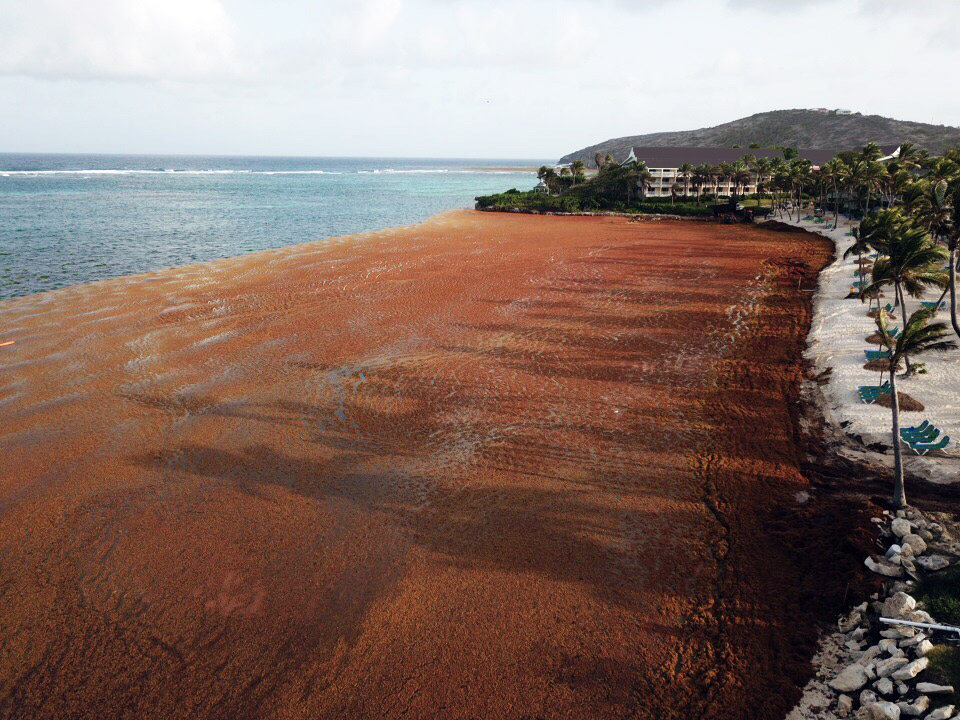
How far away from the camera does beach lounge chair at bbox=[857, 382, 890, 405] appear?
20594 millimetres

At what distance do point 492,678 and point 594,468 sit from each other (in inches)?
329

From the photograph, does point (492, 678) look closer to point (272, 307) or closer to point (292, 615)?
point (292, 615)

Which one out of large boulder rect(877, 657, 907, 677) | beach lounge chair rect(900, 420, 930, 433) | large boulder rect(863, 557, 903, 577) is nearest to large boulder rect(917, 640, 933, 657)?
large boulder rect(877, 657, 907, 677)

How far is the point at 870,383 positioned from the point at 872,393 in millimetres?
1697

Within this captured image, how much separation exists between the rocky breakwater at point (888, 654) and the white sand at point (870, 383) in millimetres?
4672

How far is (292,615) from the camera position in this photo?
500 inches

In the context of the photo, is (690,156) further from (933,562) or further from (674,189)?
(933,562)

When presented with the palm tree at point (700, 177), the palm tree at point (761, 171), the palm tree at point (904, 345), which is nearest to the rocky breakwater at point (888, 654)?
the palm tree at point (904, 345)

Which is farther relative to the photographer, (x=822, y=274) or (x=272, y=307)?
(x=822, y=274)

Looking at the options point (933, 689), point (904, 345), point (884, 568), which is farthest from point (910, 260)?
point (933, 689)

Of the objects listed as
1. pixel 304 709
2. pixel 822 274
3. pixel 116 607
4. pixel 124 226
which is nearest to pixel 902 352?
pixel 304 709

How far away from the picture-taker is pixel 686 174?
88188 mm

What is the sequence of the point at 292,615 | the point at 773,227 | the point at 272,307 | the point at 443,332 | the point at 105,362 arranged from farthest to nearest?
the point at 773,227 → the point at 272,307 → the point at 443,332 → the point at 105,362 → the point at 292,615

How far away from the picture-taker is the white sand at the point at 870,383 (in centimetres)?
1730
